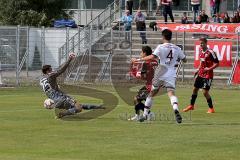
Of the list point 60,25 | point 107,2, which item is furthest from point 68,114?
point 107,2

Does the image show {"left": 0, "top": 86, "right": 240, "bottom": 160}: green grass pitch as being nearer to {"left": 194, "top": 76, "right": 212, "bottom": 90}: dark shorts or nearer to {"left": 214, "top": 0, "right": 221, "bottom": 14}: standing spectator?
{"left": 194, "top": 76, "right": 212, "bottom": 90}: dark shorts

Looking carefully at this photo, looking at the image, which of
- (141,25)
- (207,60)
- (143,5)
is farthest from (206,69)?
(143,5)

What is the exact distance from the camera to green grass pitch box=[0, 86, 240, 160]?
1354 centimetres

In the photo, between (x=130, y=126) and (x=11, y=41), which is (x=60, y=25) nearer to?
(x=11, y=41)

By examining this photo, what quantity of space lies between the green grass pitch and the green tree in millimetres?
31709

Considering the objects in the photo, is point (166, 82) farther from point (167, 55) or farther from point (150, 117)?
point (150, 117)

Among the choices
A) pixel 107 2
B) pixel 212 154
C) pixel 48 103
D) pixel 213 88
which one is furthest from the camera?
pixel 107 2

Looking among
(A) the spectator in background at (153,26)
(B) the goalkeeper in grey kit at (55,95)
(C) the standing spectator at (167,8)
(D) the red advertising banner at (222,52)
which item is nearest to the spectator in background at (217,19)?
(C) the standing spectator at (167,8)

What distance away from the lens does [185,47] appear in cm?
4141

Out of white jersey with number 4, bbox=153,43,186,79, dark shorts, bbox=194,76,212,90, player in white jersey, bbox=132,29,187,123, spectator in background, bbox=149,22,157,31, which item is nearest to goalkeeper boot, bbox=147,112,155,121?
player in white jersey, bbox=132,29,187,123

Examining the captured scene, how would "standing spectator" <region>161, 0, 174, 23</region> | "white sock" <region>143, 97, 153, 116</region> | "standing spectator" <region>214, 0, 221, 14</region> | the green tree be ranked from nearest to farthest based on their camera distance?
1. "white sock" <region>143, 97, 153, 116</region>
2. "standing spectator" <region>161, 0, 174, 23</region>
3. "standing spectator" <region>214, 0, 221, 14</region>
4. the green tree

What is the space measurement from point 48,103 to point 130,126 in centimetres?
353

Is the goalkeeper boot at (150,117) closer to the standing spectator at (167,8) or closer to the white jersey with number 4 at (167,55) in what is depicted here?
the white jersey with number 4 at (167,55)

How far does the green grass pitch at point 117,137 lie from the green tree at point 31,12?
31.7 m
